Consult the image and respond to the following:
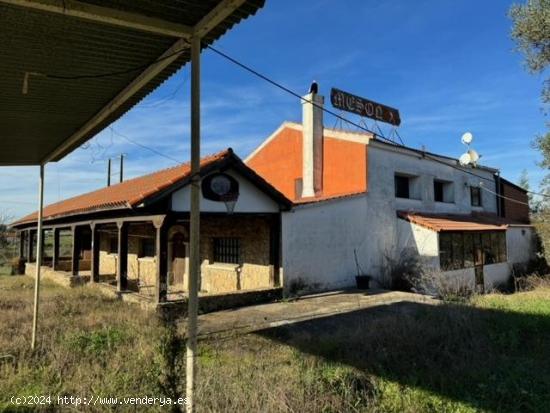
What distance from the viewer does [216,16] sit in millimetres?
3193

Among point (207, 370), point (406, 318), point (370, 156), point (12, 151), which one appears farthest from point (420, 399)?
point (370, 156)

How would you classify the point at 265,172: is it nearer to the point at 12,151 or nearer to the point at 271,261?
the point at 271,261

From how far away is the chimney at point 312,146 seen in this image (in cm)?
1772

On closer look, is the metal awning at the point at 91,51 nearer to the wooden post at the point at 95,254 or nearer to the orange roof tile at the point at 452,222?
the wooden post at the point at 95,254

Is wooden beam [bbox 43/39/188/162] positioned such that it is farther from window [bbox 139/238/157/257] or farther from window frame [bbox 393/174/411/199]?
window frame [bbox 393/174/411/199]

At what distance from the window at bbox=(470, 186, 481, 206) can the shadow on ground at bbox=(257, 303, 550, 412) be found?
1448 centimetres

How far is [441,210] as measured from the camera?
20.3 m

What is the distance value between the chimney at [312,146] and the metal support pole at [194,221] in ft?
47.0

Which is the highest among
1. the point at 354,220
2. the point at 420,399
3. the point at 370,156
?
the point at 370,156

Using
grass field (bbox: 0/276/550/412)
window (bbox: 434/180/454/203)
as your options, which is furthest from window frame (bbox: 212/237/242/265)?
window (bbox: 434/180/454/203)

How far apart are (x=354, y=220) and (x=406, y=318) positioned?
6.94 metres

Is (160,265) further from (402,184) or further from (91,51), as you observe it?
(402,184)

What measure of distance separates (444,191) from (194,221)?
19.9m

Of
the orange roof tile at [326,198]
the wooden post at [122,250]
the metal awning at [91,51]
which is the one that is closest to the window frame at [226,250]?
the orange roof tile at [326,198]
